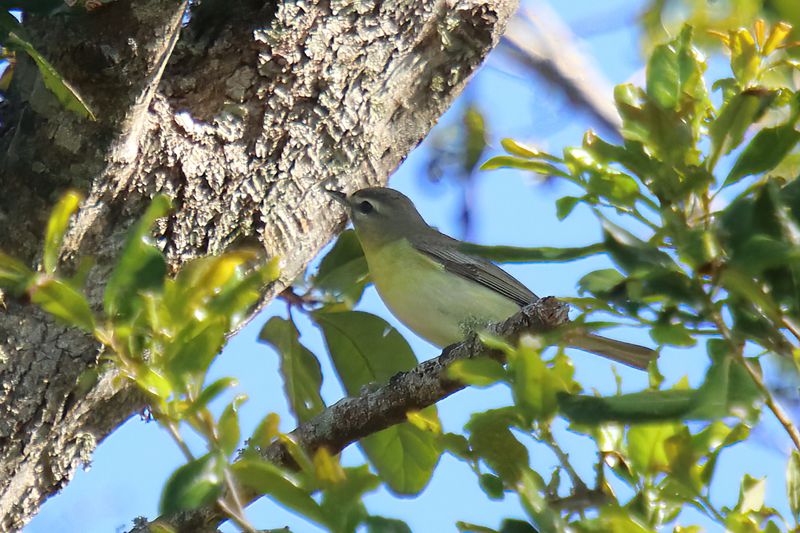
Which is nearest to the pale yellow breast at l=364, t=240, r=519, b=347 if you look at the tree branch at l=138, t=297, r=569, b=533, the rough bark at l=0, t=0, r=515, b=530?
the rough bark at l=0, t=0, r=515, b=530

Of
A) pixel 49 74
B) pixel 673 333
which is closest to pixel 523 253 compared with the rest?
pixel 673 333

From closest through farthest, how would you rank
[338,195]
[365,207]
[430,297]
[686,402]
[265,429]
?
[686,402], [265,429], [338,195], [430,297], [365,207]

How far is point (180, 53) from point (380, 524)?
1825 mm

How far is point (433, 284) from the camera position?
14.3 ft

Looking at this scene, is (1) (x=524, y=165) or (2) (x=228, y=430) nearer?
(2) (x=228, y=430)

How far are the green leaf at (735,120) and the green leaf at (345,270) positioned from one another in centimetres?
203

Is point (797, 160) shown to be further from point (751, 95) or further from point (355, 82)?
point (355, 82)

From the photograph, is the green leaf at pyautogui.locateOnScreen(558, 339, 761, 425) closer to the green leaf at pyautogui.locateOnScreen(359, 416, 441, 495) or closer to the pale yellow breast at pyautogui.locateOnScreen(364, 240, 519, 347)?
the green leaf at pyautogui.locateOnScreen(359, 416, 441, 495)

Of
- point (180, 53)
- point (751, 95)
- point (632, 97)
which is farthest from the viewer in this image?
point (180, 53)

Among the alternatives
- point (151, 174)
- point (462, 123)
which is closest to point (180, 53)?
point (151, 174)

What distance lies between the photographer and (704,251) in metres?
1.20

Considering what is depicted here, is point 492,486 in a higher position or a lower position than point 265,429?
lower

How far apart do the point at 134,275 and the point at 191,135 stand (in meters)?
1.35

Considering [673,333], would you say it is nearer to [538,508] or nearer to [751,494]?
[538,508]
